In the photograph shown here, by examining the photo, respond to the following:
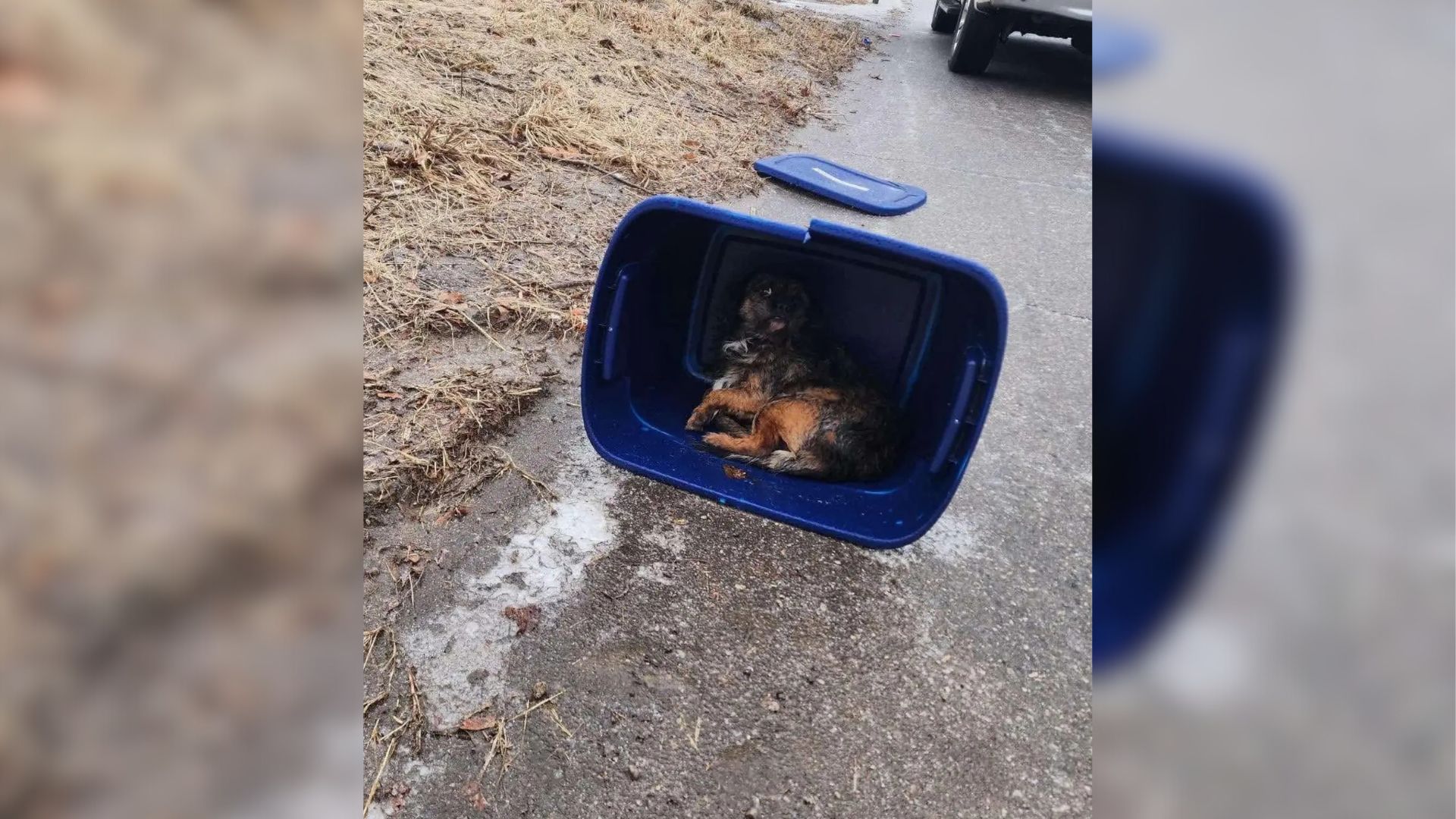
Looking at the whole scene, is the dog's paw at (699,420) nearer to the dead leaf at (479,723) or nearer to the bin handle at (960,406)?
the bin handle at (960,406)

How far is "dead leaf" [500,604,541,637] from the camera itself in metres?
2.42

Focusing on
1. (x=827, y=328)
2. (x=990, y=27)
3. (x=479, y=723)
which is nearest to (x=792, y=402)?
(x=827, y=328)

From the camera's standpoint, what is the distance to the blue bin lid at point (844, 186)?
3.12 m

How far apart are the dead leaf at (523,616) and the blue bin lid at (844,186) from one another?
1741 millimetres

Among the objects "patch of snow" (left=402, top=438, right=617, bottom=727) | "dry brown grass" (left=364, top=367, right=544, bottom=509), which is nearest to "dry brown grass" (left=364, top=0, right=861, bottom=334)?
"dry brown grass" (left=364, top=367, right=544, bottom=509)

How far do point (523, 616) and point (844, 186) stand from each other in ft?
6.58

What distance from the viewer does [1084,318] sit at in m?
4.74

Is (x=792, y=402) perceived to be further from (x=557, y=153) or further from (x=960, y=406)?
(x=557, y=153)
